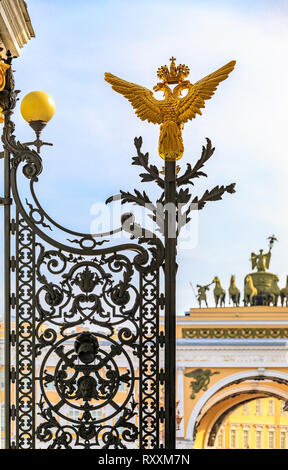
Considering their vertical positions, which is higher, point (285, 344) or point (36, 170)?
point (36, 170)

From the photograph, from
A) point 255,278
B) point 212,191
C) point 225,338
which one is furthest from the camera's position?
point 255,278

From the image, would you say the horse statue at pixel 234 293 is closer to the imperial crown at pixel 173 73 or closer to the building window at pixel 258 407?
the building window at pixel 258 407

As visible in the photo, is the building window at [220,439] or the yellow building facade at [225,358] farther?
the building window at [220,439]

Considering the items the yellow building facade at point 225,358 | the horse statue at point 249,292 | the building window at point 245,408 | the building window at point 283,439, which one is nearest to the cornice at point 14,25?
the yellow building facade at point 225,358

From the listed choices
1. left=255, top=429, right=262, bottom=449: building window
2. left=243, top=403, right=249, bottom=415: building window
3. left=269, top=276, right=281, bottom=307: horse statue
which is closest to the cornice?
left=269, top=276, right=281, bottom=307: horse statue

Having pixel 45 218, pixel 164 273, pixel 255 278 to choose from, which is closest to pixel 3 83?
pixel 45 218

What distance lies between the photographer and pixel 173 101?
3168 millimetres

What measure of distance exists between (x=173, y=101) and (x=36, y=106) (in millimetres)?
613

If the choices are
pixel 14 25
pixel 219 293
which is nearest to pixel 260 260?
pixel 219 293

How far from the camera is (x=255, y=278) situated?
1434 centimetres

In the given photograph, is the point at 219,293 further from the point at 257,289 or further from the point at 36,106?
the point at 36,106

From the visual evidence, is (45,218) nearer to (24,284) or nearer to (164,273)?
(24,284)

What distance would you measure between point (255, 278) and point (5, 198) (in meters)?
11.4

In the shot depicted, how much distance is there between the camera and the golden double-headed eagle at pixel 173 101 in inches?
123
